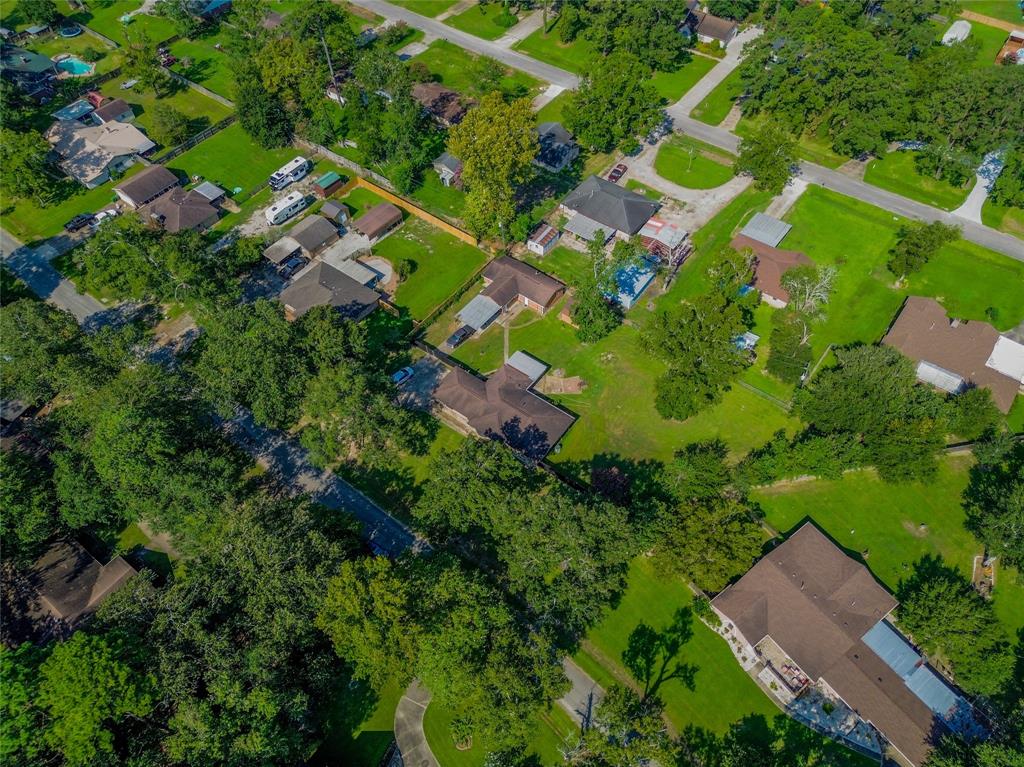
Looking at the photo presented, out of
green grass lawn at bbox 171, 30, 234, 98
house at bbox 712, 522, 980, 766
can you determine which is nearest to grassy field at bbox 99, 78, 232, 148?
green grass lawn at bbox 171, 30, 234, 98

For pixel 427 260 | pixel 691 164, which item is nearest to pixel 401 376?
pixel 427 260

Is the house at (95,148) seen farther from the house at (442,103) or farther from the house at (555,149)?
the house at (555,149)

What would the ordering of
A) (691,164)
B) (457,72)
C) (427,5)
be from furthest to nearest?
(427,5) < (457,72) < (691,164)

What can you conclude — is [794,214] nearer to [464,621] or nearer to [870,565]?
[870,565]

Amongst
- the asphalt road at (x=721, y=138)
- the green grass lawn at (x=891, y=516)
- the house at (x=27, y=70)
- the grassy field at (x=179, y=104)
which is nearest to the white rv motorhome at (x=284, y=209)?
the grassy field at (x=179, y=104)

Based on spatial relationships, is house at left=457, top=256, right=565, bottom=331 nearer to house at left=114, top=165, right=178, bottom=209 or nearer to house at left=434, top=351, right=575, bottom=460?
house at left=434, top=351, right=575, bottom=460

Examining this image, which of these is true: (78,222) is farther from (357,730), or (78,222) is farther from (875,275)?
(875,275)

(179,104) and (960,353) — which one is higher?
(179,104)
